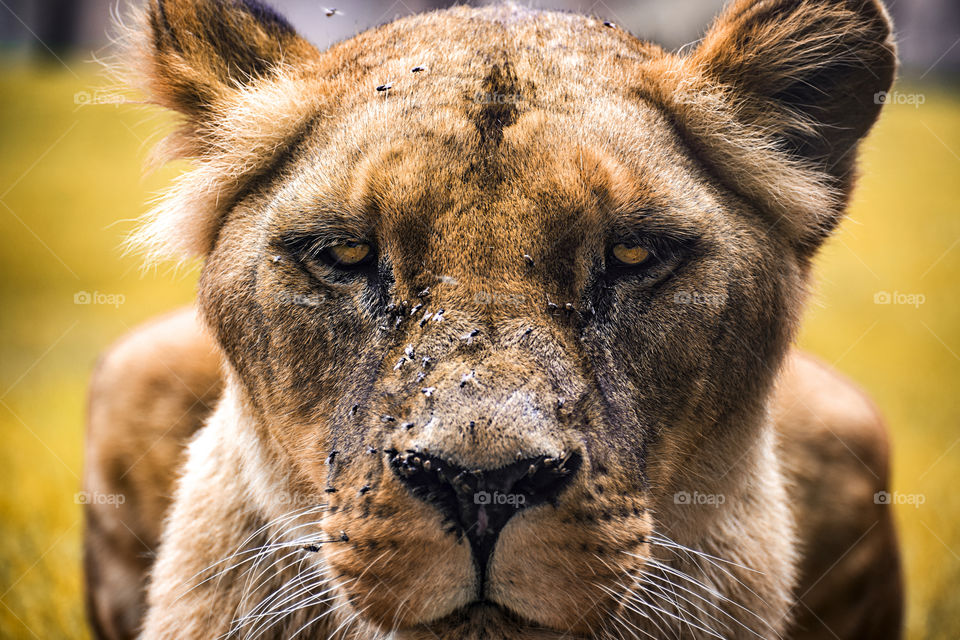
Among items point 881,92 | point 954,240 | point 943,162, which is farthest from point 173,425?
point 943,162

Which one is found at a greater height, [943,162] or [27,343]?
[27,343]

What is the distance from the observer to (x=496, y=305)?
262cm

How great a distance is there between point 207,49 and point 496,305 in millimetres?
1725

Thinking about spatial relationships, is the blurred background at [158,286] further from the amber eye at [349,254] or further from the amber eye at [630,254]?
the amber eye at [349,254]

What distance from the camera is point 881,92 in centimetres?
336

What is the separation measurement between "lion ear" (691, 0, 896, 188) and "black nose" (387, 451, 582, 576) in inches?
68.7

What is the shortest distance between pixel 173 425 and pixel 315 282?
2.45m

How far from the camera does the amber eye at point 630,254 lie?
2826 mm

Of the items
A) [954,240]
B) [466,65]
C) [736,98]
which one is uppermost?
[466,65]

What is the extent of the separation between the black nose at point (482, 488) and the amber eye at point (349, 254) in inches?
31.7

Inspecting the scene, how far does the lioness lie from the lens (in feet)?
7.84

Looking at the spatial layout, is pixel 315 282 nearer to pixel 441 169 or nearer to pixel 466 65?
pixel 441 169

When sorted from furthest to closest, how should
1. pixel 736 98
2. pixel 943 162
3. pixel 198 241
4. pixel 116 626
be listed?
pixel 943 162 → pixel 116 626 → pixel 198 241 → pixel 736 98

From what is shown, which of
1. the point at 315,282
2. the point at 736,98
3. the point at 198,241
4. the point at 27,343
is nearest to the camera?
the point at 315,282
